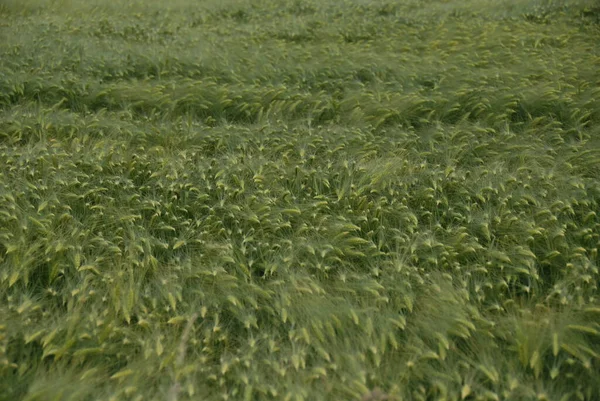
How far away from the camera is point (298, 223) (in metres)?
4.36

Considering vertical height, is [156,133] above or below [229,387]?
above

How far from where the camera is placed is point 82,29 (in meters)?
8.25

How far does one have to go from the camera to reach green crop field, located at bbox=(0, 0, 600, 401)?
3277 mm

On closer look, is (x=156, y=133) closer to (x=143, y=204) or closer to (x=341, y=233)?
(x=143, y=204)

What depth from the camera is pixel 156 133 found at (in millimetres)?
5484

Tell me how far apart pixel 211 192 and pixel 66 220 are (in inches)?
53.9

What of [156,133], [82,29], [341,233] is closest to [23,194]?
[156,133]

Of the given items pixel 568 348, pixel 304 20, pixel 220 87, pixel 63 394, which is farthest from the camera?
pixel 304 20

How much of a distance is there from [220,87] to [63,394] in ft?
14.4

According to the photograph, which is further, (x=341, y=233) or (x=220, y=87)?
(x=220, y=87)

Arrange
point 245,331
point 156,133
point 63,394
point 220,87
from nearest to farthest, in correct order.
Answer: point 63,394, point 245,331, point 156,133, point 220,87

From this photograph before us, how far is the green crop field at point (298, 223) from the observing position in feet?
10.8

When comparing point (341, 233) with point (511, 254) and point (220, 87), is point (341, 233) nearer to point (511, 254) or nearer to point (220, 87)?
point (511, 254)

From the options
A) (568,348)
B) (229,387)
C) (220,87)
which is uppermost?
(220,87)
